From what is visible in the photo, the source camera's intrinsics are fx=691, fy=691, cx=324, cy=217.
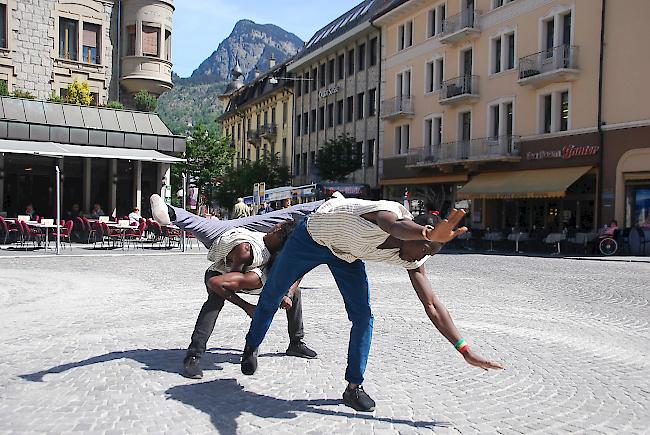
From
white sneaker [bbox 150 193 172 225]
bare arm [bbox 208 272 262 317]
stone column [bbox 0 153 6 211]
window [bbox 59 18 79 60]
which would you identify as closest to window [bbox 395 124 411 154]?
window [bbox 59 18 79 60]

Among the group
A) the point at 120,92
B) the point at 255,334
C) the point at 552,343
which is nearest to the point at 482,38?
the point at 120,92

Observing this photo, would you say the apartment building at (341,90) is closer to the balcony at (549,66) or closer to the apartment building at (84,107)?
the apartment building at (84,107)

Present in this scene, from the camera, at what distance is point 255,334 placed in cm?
500

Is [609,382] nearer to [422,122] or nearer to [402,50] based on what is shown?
[422,122]

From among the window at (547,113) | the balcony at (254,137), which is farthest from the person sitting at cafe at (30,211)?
the balcony at (254,137)

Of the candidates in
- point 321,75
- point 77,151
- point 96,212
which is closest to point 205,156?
point 321,75

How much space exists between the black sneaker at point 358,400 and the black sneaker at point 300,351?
1484mm

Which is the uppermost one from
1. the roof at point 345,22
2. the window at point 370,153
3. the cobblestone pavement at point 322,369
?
the roof at point 345,22

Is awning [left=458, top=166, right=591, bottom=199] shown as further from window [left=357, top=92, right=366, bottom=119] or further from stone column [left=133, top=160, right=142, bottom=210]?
stone column [left=133, top=160, right=142, bottom=210]

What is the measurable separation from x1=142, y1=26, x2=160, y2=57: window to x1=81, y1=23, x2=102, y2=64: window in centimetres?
218

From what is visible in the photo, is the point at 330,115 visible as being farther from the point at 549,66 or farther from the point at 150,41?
the point at 549,66

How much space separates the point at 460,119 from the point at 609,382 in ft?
101

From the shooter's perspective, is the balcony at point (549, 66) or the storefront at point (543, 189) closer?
the storefront at point (543, 189)

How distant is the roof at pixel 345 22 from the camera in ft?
148
